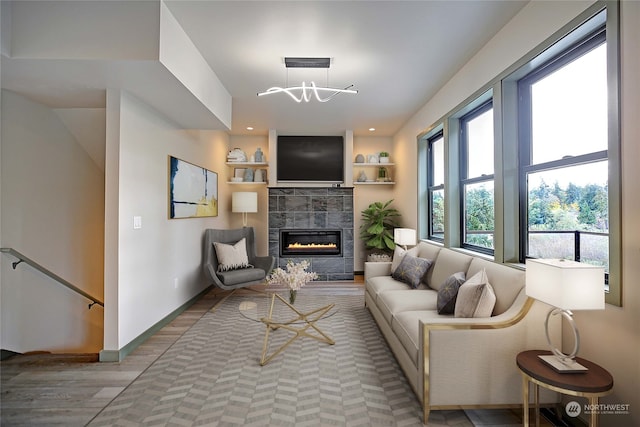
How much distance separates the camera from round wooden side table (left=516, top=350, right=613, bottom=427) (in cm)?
135

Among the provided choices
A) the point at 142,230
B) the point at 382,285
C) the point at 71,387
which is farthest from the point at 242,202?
the point at 71,387

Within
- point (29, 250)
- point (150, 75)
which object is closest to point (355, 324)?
point (150, 75)

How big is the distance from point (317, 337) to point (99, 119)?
3.27 meters

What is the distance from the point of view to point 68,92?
269 centimetres

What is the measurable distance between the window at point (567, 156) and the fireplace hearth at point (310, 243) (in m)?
3.68

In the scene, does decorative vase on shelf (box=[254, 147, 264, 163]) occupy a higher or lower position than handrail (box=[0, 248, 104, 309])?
higher

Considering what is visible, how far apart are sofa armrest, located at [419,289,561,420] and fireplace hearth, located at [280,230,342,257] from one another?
13.2 feet

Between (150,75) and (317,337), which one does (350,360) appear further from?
(150,75)

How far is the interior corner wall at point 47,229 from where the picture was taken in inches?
113

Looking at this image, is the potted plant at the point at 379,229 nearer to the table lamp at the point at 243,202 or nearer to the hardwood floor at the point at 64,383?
the table lamp at the point at 243,202

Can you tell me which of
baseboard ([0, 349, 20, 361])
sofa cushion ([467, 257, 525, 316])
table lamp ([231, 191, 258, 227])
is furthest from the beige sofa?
table lamp ([231, 191, 258, 227])

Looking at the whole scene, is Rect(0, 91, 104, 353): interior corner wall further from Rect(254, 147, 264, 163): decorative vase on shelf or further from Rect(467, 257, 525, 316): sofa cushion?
Rect(467, 257, 525, 316): sofa cushion

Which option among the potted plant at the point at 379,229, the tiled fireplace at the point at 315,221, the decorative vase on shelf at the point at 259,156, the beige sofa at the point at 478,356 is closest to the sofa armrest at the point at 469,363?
the beige sofa at the point at 478,356

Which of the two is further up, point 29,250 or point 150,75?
point 150,75
